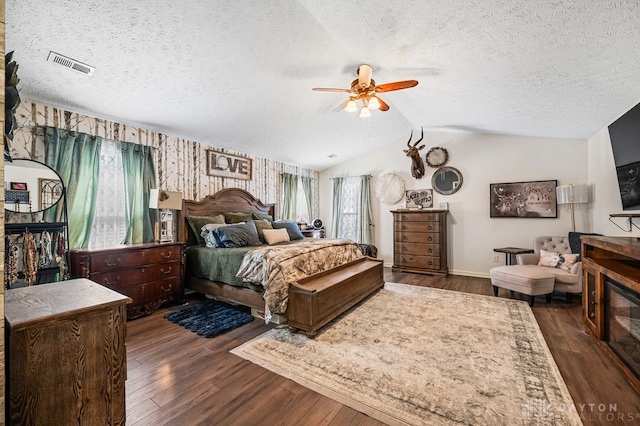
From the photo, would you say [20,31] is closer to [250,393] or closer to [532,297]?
[250,393]

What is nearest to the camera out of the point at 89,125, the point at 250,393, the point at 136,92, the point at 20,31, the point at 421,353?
the point at 250,393

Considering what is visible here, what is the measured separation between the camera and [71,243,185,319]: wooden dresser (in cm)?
275

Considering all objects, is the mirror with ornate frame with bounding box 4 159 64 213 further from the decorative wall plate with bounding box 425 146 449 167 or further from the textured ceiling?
the decorative wall plate with bounding box 425 146 449 167

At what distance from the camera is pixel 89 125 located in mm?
3182

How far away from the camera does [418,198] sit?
18.4ft

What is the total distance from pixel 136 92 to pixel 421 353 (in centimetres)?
378

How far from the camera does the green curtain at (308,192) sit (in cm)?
660

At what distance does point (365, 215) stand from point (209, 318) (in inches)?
162

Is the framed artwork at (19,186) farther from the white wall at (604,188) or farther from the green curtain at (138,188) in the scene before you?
the white wall at (604,188)

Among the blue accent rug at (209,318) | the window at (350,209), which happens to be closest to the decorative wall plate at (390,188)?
the window at (350,209)

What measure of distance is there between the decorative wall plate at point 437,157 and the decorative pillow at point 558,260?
2275mm

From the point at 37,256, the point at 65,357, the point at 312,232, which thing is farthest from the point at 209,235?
the point at 65,357

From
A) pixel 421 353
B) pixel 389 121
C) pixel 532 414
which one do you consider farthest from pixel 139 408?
pixel 389 121

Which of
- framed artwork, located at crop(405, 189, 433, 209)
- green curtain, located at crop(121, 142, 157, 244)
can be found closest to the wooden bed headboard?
green curtain, located at crop(121, 142, 157, 244)
